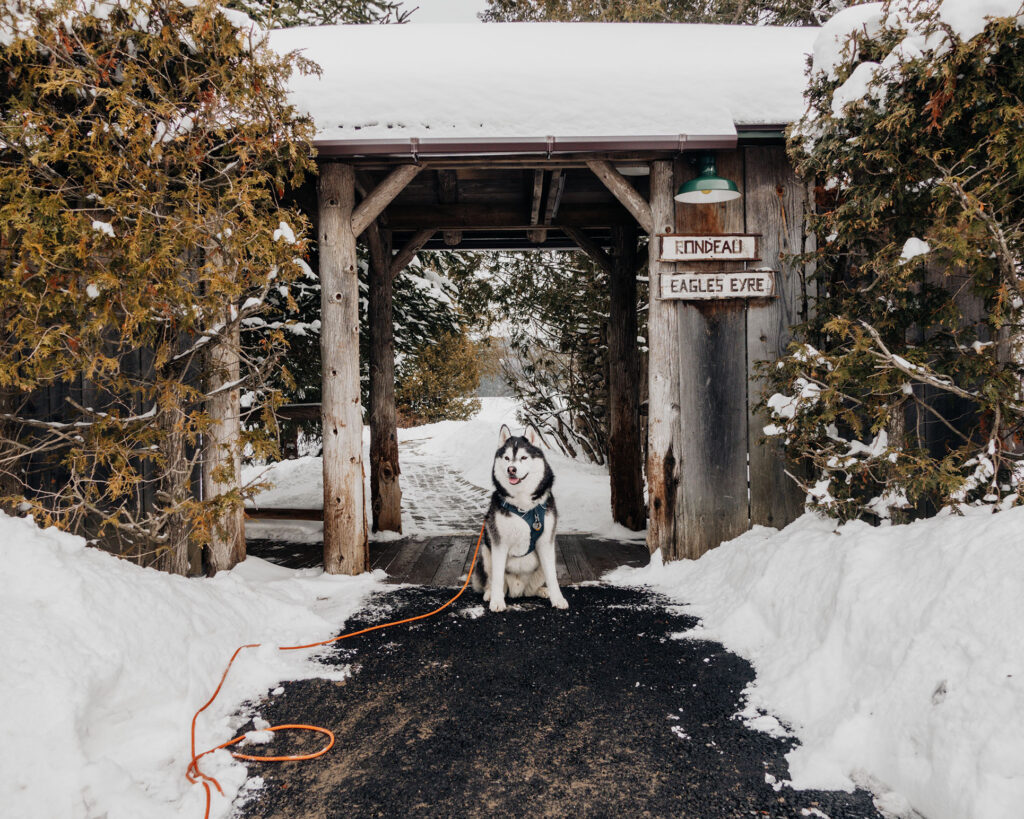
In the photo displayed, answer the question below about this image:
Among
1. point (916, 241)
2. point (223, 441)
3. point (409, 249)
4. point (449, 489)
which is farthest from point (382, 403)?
point (916, 241)

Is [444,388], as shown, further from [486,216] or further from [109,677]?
[109,677]

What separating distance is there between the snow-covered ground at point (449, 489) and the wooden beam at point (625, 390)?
0.36 metres

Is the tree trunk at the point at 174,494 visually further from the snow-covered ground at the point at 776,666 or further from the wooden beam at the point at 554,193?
the wooden beam at the point at 554,193

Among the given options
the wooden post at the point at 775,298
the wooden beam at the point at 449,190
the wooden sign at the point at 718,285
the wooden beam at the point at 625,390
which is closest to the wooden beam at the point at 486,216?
the wooden beam at the point at 449,190

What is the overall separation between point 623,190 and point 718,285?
3.66 ft

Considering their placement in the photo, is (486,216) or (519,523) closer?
(519,523)

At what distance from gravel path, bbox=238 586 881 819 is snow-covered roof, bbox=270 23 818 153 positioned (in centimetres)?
352

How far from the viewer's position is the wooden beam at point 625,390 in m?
7.23

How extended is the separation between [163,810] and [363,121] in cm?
435

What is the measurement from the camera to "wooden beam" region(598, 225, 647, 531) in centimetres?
723

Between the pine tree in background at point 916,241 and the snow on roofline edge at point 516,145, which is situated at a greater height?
the snow on roofline edge at point 516,145

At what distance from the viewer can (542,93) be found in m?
4.73

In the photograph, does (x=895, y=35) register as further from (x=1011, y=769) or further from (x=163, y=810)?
(x=163, y=810)

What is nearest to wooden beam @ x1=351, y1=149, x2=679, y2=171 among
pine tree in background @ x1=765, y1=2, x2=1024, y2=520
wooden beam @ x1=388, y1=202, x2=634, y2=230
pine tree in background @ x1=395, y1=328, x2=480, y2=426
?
pine tree in background @ x1=765, y1=2, x2=1024, y2=520
